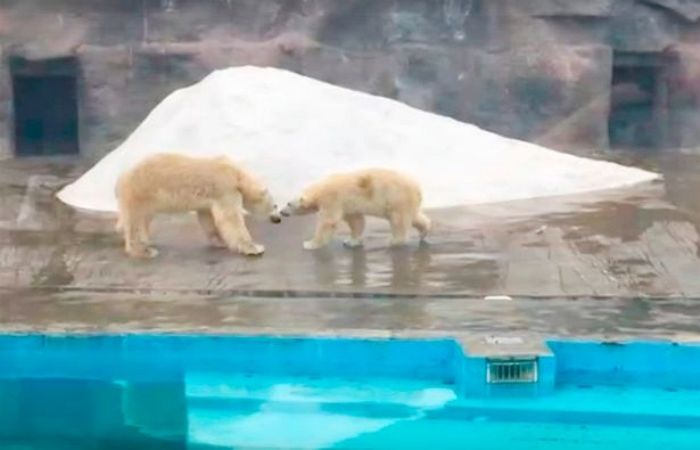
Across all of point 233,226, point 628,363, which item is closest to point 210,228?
point 233,226

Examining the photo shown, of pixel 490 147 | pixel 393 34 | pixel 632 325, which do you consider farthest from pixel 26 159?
pixel 632 325

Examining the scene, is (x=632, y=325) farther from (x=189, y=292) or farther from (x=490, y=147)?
(x=490, y=147)

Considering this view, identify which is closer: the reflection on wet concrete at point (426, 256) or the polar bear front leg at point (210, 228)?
the reflection on wet concrete at point (426, 256)

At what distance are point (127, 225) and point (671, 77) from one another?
7257 mm

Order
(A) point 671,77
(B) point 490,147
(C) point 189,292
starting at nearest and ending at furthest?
(C) point 189,292 < (B) point 490,147 < (A) point 671,77

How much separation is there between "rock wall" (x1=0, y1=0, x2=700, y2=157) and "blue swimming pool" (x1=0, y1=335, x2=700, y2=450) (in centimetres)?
705

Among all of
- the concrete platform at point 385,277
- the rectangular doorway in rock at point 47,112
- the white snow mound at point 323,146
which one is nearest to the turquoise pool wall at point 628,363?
the concrete platform at point 385,277

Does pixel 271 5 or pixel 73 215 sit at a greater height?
pixel 271 5

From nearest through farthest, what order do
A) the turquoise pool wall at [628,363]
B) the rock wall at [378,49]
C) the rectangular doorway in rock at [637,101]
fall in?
1. the turquoise pool wall at [628,363]
2. the rock wall at [378,49]
3. the rectangular doorway in rock at [637,101]

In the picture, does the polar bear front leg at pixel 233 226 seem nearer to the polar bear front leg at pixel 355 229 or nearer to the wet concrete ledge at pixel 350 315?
the polar bear front leg at pixel 355 229

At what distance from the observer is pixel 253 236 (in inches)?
293

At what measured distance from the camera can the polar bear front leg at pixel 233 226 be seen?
6.82m

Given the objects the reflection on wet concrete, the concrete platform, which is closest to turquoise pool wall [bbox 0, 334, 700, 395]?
the concrete platform

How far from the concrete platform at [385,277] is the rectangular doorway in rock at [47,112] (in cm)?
400
